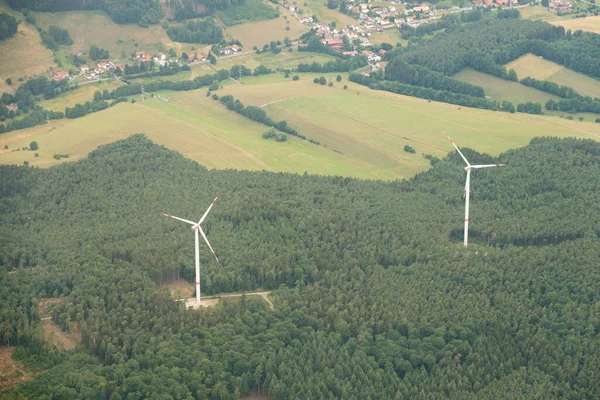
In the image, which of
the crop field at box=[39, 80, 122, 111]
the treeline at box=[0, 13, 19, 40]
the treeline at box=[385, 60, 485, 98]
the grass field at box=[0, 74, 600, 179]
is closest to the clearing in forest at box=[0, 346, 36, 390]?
the grass field at box=[0, 74, 600, 179]

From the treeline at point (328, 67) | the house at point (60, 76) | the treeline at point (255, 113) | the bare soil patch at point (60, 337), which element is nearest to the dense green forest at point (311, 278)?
the bare soil patch at point (60, 337)

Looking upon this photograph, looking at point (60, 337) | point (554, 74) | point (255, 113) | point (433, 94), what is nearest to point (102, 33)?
point (255, 113)

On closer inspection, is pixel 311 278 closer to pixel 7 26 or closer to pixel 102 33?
pixel 7 26

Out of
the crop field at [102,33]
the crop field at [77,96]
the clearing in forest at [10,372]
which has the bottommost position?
the crop field at [77,96]

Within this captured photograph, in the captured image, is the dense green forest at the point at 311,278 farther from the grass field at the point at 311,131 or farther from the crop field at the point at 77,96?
the crop field at the point at 77,96

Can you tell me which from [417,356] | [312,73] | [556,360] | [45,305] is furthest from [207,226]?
[312,73]

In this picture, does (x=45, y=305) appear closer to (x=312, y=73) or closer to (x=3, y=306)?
(x=3, y=306)
